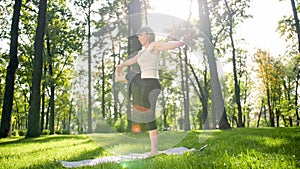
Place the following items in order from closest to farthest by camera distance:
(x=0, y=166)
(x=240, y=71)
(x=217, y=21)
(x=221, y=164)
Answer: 1. (x=221, y=164)
2. (x=0, y=166)
3. (x=217, y=21)
4. (x=240, y=71)

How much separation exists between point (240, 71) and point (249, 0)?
583 inches

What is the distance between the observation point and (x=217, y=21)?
3170 centimetres

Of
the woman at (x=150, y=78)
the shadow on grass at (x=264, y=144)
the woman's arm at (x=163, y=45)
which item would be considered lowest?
the shadow on grass at (x=264, y=144)

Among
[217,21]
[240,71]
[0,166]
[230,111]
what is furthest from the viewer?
[230,111]

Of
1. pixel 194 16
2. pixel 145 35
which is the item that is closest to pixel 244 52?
pixel 194 16

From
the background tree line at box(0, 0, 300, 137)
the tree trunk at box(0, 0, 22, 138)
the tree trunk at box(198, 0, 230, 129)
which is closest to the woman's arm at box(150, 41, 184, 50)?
the background tree line at box(0, 0, 300, 137)

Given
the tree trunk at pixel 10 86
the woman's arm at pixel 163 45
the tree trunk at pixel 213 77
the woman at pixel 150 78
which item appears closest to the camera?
the woman's arm at pixel 163 45

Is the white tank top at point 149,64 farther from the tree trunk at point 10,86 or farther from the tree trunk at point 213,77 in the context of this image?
the tree trunk at point 10,86

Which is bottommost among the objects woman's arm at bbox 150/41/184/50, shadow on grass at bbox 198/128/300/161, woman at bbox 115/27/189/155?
shadow on grass at bbox 198/128/300/161

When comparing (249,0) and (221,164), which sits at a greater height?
(249,0)

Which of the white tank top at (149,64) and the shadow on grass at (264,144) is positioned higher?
the white tank top at (149,64)

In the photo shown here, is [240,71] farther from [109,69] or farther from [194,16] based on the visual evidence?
[109,69]

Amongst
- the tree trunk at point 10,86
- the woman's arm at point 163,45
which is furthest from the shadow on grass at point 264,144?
the tree trunk at point 10,86

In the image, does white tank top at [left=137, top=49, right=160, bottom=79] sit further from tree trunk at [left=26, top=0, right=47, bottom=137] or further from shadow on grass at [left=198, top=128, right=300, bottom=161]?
tree trunk at [left=26, top=0, right=47, bottom=137]
